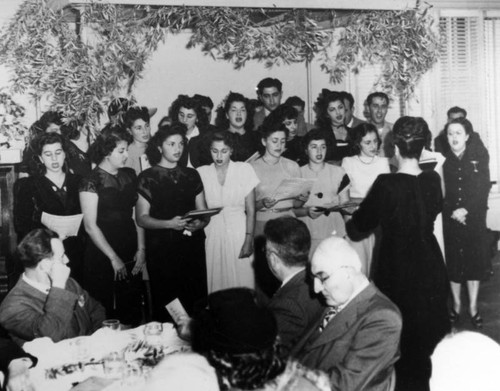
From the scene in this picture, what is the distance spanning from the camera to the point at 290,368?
2.23 m

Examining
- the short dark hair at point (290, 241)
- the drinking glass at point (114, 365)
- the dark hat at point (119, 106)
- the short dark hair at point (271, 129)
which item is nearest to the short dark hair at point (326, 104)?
the short dark hair at point (271, 129)

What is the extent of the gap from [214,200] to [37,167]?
4.77ft

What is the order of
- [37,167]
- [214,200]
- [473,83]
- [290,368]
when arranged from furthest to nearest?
[473,83] < [214,200] < [37,167] < [290,368]

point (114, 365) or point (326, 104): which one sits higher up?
point (326, 104)

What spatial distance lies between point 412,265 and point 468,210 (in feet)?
6.51

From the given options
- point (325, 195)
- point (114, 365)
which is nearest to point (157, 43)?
point (325, 195)

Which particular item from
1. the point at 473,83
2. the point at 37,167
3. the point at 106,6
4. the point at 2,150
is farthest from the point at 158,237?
Answer: the point at 473,83

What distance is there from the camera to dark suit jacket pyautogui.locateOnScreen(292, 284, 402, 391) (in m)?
2.82

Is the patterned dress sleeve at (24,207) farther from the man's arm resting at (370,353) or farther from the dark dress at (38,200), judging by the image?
the man's arm resting at (370,353)

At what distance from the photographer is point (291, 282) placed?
341 centimetres

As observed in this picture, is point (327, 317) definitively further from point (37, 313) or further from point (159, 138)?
point (159, 138)

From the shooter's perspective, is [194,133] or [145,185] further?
[194,133]

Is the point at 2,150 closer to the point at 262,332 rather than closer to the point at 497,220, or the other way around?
the point at 262,332

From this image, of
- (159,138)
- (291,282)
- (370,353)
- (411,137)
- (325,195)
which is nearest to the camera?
(370,353)
